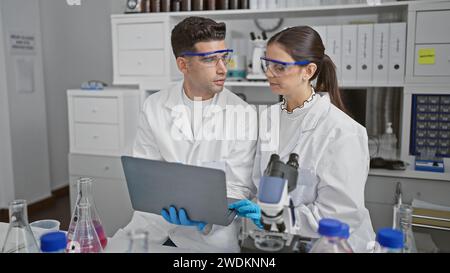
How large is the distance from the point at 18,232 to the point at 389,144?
1.86 m

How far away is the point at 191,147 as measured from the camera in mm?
1202

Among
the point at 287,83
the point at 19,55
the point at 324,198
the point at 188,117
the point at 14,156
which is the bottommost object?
the point at 14,156

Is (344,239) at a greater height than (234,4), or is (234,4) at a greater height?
(234,4)

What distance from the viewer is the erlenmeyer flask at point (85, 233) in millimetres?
849

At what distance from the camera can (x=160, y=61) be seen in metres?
2.33

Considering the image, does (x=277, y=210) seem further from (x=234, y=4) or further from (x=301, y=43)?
(x=234, y=4)

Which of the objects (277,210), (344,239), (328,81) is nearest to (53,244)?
(277,210)

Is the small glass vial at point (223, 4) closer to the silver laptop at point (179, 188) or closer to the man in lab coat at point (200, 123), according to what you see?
the man in lab coat at point (200, 123)

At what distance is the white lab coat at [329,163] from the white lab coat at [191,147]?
60 mm

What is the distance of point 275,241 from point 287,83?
446 millimetres

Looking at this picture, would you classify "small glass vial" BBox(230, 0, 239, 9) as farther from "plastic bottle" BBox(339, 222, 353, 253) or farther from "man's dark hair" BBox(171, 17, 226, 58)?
"plastic bottle" BBox(339, 222, 353, 253)

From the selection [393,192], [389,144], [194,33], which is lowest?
[393,192]
